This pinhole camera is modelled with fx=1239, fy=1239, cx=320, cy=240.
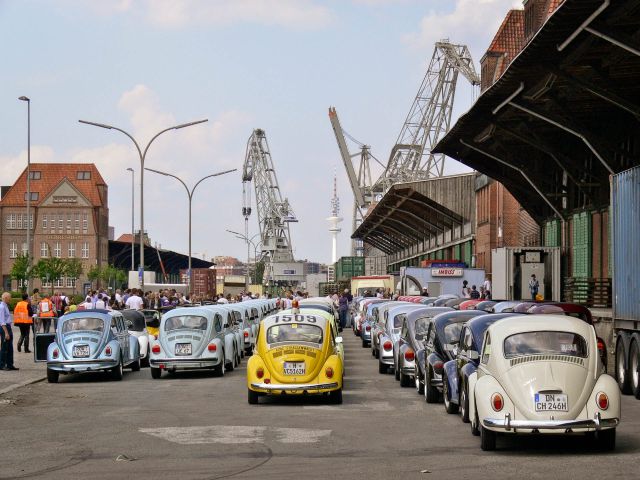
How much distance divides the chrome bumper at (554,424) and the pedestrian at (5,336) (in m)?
17.0

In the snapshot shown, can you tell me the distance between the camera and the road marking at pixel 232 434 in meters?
14.9

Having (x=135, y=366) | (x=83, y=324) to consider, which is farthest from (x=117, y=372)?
(x=135, y=366)

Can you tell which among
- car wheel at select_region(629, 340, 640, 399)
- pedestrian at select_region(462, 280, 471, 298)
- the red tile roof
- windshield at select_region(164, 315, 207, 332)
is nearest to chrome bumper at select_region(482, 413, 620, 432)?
car wheel at select_region(629, 340, 640, 399)

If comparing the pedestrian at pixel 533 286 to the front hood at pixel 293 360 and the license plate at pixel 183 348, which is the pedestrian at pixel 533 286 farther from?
the front hood at pixel 293 360

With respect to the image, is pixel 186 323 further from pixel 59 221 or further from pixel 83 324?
pixel 59 221

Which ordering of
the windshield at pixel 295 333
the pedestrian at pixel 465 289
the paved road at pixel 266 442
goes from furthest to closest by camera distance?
the pedestrian at pixel 465 289, the windshield at pixel 295 333, the paved road at pixel 266 442

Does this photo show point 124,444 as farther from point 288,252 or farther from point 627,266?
point 288,252

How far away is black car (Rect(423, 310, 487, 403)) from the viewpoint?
752 inches

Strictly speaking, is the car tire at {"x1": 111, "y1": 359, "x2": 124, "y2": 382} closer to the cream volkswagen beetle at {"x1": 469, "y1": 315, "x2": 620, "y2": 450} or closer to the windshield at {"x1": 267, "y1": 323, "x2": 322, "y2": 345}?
the windshield at {"x1": 267, "y1": 323, "x2": 322, "y2": 345}

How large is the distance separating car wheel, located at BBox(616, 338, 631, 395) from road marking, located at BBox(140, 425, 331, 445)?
736cm

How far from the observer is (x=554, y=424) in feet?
42.9

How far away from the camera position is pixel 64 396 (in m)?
22.3

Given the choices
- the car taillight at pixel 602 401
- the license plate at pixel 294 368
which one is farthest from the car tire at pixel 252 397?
the car taillight at pixel 602 401

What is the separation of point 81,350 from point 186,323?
2.40 metres
